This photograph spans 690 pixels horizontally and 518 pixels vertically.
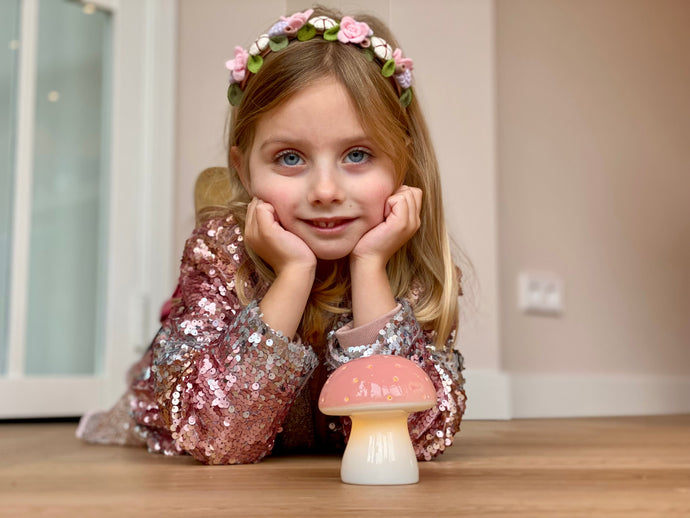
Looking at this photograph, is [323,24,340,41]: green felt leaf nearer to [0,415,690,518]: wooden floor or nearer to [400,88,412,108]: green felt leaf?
[400,88,412,108]: green felt leaf

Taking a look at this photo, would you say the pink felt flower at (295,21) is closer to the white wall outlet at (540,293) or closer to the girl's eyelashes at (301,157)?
the girl's eyelashes at (301,157)

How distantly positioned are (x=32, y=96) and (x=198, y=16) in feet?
1.46

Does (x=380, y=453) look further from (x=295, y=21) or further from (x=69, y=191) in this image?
(x=69, y=191)

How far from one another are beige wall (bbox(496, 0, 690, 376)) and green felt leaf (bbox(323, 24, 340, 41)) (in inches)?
45.0

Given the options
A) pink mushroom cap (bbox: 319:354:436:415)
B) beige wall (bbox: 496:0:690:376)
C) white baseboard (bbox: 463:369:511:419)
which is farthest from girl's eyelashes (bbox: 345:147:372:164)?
beige wall (bbox: 496:0:690:376)

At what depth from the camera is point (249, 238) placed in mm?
1055

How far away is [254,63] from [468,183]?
97 centimetres

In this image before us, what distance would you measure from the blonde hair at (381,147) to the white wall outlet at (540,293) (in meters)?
1.01

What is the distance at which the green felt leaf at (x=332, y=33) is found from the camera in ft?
3.61

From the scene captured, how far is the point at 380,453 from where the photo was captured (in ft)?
2.71

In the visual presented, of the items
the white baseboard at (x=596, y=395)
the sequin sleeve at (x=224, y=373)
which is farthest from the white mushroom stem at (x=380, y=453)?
the white baseboard at (x=596, y=395)

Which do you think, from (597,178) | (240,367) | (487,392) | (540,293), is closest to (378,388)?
(240,367)

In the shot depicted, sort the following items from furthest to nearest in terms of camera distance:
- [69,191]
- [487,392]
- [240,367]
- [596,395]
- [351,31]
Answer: [596,395] → [69,191] → [487,392] → [351,31] → [240,367]

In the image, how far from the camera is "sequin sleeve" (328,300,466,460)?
3.35 feet
